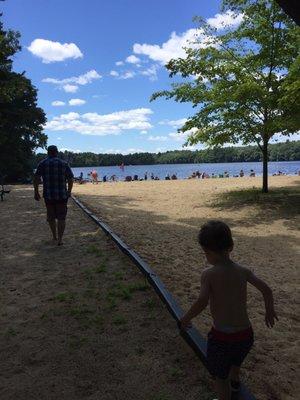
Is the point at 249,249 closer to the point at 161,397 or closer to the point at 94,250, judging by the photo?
the point at 94,250

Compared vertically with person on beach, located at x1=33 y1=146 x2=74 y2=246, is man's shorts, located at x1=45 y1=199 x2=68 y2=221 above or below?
below

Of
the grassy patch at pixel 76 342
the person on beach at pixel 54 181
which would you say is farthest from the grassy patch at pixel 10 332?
the person on beach at pixel 54 181

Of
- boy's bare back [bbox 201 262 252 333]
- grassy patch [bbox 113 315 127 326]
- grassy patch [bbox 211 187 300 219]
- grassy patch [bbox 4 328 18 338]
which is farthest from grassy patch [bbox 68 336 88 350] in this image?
grassy patch [bbox 211 187 300 219]

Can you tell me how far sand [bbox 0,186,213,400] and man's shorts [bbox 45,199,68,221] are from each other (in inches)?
46.6

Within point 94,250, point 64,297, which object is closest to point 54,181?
point 94,250

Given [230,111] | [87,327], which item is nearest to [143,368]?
[87,327]

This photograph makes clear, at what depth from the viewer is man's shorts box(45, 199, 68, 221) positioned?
361 inches

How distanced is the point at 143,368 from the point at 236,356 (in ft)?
3.88

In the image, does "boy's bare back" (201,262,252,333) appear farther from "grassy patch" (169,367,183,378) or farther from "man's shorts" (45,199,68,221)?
"man's shorts" (45,199,68,221)

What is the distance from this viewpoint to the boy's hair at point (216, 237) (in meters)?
2.97

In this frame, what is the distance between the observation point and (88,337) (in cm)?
466

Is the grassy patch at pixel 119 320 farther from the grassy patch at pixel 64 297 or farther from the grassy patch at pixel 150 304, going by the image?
the grassy patch at pixel 64 297

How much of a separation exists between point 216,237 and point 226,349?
0.76 meters

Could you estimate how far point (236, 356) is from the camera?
3061mm
